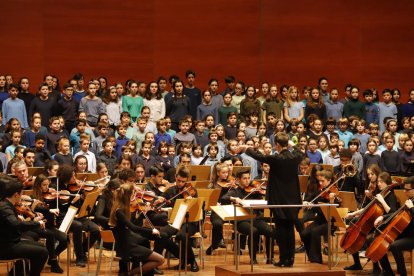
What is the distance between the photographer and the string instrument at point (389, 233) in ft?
29.1

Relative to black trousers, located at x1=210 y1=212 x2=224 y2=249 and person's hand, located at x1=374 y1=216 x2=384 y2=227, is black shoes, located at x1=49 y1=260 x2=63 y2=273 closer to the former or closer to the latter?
black trousers, located at x1=210 y1=212 x2=224 y2=249

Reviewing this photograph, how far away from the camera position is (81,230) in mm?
9812

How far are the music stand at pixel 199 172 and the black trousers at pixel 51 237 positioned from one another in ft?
7.32

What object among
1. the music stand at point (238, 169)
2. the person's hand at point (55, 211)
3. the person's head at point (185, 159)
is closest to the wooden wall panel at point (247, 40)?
the person's head at point (185, 159)

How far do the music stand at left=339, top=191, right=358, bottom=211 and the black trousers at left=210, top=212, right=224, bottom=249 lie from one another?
1448mm

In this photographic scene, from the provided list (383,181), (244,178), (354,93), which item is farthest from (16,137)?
(354,93)

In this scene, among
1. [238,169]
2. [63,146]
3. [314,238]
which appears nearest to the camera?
[314,238]

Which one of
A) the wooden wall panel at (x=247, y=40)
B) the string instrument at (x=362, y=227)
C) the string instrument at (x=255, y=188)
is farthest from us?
the wooden wall panel at (x=247, y=40)

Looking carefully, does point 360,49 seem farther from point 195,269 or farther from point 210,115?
point 195,269

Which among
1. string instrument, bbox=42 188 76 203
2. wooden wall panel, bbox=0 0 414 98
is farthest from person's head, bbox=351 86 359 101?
string instrument, bbox=42 188 76 203

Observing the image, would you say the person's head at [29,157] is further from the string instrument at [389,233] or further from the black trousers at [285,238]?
the string instrument at [389,233]

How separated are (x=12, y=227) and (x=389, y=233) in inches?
141

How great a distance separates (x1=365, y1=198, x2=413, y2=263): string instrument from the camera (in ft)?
29.1

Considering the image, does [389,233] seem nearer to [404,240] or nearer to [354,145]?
[404,240]
